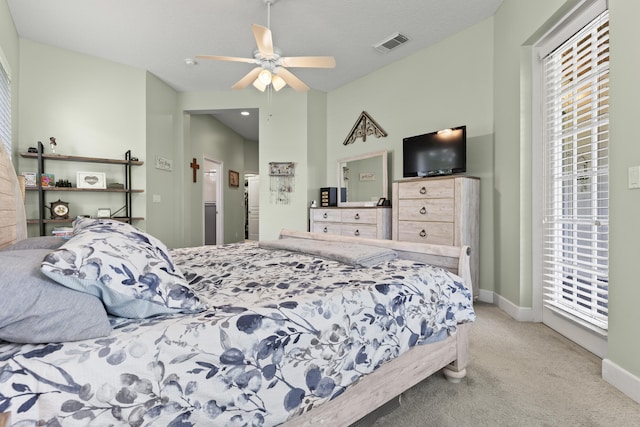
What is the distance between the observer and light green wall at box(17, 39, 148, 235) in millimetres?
3516

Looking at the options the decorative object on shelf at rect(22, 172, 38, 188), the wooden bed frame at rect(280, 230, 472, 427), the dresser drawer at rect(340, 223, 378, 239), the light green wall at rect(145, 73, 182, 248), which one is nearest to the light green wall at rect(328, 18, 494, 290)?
the dresser drawer at rect(340, 223, 378, 239)

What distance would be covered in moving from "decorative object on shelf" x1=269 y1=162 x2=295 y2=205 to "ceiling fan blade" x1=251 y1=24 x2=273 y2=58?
7.21 ft

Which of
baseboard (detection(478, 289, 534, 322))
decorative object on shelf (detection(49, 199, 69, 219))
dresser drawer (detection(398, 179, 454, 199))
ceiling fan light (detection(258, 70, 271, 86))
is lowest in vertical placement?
baseboard (detection(478, 289, 534, 322))

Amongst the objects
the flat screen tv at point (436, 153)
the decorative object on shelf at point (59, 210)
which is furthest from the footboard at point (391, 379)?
the decorative object on shelf at point (59, 210)

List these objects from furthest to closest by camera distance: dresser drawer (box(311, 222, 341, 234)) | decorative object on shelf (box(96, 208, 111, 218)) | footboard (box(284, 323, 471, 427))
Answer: dresser drawer (box(311, 222, 341, 234)), decorative object on shelf (box(96, 208, 111, 218)), footboard (box(284, 323, 471, 427))

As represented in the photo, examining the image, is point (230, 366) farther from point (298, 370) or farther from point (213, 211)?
point (213, 211)

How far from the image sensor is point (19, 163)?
3449mm

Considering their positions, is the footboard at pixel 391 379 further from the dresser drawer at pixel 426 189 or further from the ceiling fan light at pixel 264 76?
the ceiling fan light at pixel 264 76

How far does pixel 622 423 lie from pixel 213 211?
22.2ft

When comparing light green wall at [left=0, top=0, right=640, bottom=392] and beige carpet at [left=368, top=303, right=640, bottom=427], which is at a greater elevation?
light green wall at [left=0, top=0, right=640, bottom=392]

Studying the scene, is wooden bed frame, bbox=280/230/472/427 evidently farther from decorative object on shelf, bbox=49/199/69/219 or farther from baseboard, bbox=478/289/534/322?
decorative object on shelf, bbox=49/199/69/219

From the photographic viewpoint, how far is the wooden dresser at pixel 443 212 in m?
2.89

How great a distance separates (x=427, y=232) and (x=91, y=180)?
3.93 metres

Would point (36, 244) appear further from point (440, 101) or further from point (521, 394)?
point (440, 101)
